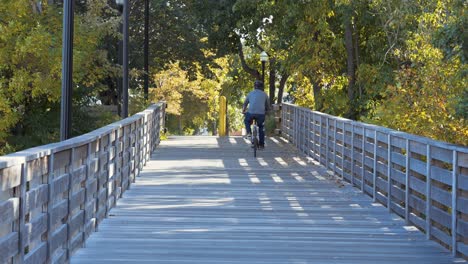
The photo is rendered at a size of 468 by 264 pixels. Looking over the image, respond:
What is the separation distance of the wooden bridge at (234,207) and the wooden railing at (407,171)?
0.06 ft

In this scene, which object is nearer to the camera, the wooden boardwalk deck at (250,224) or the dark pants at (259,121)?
the wooden boardwalk deck at (250,224)

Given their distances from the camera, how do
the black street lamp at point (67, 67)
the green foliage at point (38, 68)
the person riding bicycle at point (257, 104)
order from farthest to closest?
1. the green foliage at point (38, 68)
2. the person riding bicycle at point (257, 104)
3. the black street lamp at point (67, 67)

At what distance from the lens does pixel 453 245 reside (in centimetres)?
1023

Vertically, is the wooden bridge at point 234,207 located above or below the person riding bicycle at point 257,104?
below

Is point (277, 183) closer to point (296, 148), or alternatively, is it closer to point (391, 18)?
point (391, 18)

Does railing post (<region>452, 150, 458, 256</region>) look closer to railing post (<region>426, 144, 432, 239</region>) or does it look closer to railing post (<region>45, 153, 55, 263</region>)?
railing post (<region>426, 144, 432, 239</region>)

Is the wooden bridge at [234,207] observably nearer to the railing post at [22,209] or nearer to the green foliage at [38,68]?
the railing post at [22,209]

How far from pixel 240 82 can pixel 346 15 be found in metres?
33.0

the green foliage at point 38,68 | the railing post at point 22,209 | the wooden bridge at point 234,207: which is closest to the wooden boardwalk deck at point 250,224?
the wooden bridge at point 234,207

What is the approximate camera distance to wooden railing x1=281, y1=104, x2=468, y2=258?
1017 centimetres

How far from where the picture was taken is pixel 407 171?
12758 millimetres

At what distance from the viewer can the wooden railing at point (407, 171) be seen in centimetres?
1017

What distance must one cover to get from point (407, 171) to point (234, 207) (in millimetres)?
2718

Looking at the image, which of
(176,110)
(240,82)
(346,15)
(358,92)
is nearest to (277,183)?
(346,15)
